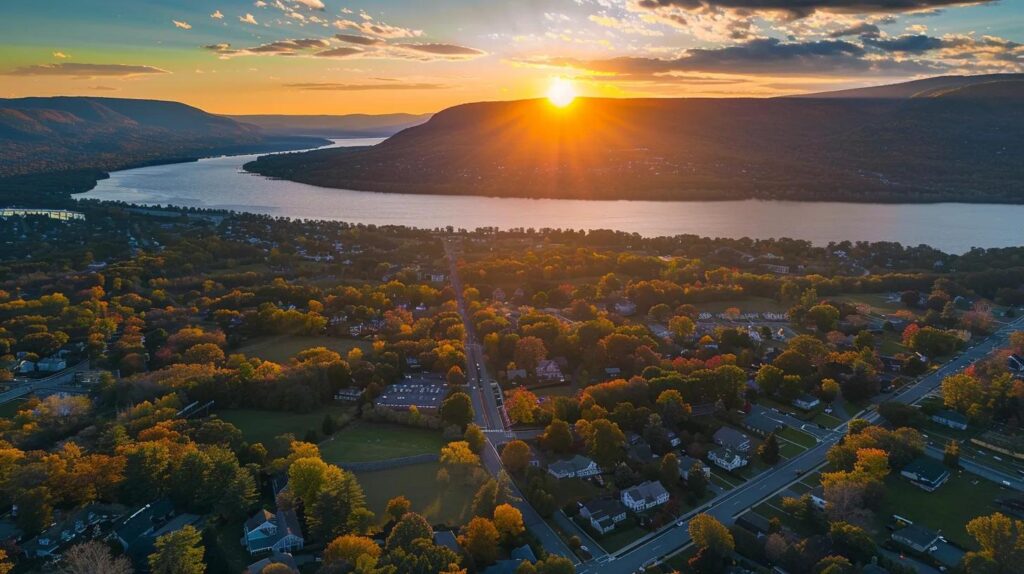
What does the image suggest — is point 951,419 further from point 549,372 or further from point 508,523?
point 508,523

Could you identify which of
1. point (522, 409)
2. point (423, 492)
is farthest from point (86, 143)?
point (423, 492)

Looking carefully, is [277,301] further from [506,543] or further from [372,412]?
[506,543]

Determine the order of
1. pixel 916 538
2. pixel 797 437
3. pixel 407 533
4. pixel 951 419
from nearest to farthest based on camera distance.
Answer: pixel 407 533, pixel 916 538, pixel 797 437, pixel 951 419

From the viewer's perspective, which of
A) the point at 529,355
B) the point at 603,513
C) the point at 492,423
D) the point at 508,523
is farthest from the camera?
the point at 529,355

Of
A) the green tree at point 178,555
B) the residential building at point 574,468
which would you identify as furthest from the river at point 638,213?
the green tree at point 178,555

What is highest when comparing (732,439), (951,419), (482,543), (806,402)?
(482,543)

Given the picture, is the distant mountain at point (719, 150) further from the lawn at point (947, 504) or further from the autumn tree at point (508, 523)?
the autumn tree at point (508, 523)

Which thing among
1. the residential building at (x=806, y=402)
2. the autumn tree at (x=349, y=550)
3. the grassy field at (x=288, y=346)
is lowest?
the residential building at (x=806, y=402)
